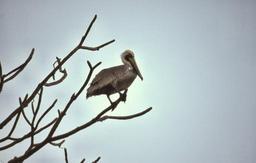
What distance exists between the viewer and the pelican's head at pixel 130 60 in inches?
312

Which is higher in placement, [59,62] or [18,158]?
[59,62]

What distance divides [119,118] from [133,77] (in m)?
4.68

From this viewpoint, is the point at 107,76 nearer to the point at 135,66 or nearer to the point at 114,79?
the point at 114,79

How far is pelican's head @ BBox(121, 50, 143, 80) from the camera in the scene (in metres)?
7.92

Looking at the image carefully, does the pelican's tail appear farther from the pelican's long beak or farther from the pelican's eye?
the pelican's eye

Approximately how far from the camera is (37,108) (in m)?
2.89

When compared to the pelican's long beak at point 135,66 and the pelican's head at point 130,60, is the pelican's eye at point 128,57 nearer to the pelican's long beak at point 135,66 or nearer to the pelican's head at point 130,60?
the pelican's head at point 130,60

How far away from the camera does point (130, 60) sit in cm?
841

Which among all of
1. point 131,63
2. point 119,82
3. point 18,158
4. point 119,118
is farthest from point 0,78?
point 131,63

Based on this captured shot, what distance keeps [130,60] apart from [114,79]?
36.6 inches

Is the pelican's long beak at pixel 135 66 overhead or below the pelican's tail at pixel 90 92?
overhead

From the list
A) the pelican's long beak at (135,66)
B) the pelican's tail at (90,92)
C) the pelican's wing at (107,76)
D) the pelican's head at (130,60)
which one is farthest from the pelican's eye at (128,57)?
the pelican's tail at (90,92)

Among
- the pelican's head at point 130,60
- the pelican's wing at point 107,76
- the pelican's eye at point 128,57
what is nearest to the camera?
the pelican's wing at point 107,76

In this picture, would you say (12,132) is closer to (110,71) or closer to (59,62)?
(59,62)
